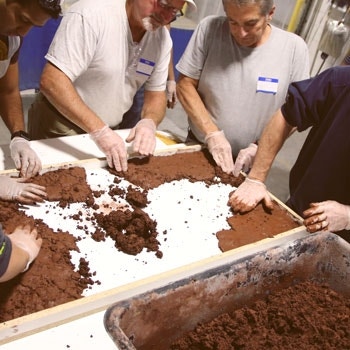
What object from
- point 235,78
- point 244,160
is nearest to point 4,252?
point 244,160

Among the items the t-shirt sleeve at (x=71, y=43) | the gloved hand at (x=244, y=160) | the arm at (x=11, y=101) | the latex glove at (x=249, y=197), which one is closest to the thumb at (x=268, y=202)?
the latex glove at (x=249, y=197)

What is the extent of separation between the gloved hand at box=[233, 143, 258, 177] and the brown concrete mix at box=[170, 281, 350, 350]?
3.08 feet

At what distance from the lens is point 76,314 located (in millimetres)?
1128

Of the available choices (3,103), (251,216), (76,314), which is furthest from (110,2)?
(76,314)

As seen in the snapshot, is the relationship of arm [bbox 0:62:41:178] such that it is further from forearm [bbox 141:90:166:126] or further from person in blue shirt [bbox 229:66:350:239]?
person in blue shirt [bbox 229:66:350:239]

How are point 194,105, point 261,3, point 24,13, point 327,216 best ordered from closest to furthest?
point 24,13 < point 327,216 < point 261,3 < point 194,105

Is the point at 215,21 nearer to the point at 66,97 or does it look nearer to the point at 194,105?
the point at 194,105

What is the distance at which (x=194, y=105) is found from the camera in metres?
2.27

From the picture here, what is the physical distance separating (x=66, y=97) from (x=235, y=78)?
1024 millimetres

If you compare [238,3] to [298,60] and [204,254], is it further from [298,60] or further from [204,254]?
[204,254]

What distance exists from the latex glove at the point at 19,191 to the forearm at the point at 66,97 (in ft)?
1.67

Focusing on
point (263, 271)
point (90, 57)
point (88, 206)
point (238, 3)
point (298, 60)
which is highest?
point (238, 3)

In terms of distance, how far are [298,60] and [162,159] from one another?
107cm

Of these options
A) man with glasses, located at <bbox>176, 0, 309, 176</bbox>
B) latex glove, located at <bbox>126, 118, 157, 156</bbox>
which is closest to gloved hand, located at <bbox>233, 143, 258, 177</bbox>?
man with glasses, located at <bbox>176, 0, 309, 176</bbox>
